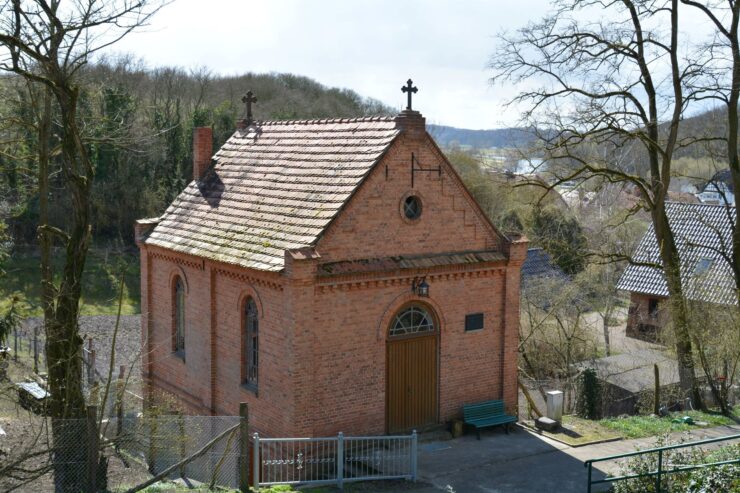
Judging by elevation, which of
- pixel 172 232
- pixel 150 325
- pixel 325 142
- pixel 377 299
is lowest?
pixel 150 325

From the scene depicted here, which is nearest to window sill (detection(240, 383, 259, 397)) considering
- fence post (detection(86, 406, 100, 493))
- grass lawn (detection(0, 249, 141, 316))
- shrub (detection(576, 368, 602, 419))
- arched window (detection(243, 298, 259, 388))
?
arched window (detection(243, 298, 259, 388))

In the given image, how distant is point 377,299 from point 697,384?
1062 centimetres

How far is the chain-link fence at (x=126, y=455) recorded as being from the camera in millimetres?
12891

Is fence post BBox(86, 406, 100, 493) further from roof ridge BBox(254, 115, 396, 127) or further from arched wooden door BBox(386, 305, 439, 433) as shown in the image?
roof ridge BBox(254, 115, 396, 127)

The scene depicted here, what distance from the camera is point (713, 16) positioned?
68.0 ft

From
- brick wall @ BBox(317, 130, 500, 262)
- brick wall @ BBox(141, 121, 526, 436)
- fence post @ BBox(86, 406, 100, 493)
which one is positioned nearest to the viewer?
fence post @ BBox(86, 406, 100, 493)

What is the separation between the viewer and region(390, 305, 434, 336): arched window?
1681 centimetres

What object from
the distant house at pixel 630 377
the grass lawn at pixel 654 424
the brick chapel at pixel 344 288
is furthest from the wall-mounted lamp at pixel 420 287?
the distant house at pixel 630 377

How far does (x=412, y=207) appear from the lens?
16.9 meters

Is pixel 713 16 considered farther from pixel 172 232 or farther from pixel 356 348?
pixel 172 232

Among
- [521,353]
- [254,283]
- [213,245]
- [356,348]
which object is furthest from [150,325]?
[521,353]

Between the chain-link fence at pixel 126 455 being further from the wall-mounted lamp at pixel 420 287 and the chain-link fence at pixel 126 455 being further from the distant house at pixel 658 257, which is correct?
the distant house at pixel 658 257

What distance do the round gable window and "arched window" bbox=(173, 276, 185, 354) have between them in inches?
254

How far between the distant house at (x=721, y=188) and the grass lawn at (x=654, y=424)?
21.2 feet
